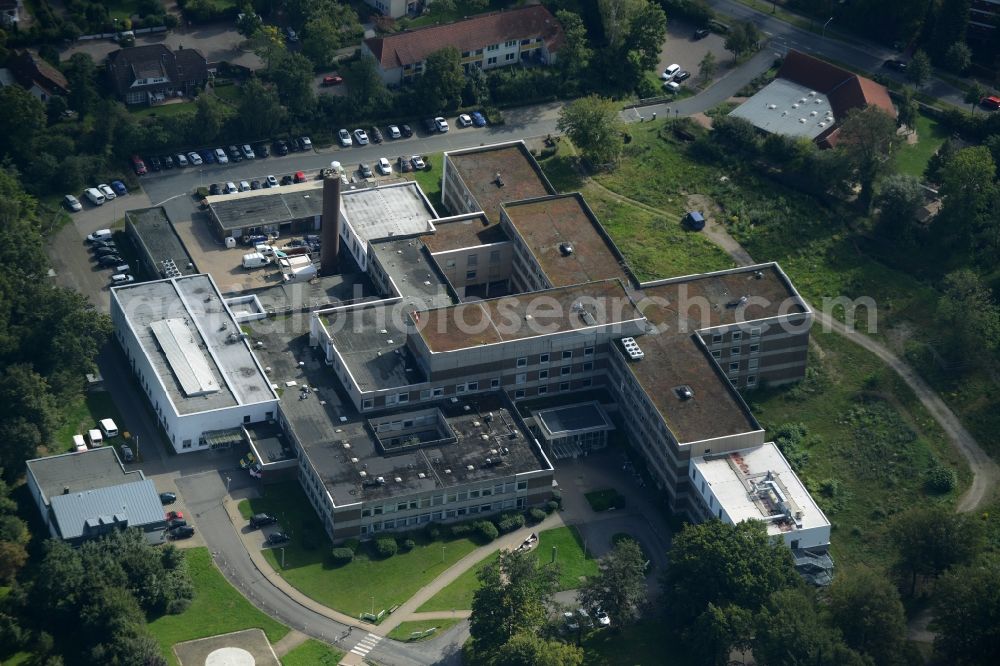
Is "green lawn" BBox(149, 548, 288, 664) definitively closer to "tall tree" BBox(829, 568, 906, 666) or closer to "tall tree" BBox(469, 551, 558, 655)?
"tall tree" BBox(469, 551, 558, 655)

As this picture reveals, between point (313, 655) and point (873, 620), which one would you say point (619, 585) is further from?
point (313, 655)

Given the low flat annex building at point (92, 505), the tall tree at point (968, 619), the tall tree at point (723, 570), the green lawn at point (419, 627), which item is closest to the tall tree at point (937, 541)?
the tall tree at point (968, 619)

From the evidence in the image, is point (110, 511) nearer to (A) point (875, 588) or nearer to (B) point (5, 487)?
(B) point (5, 487)

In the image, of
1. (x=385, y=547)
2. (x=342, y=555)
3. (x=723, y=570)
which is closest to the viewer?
(x=723, y=570)

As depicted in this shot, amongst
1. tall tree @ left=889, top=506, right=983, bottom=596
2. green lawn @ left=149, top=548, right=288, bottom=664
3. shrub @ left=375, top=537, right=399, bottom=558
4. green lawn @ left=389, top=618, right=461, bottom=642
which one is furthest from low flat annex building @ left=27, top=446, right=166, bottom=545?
tall tree @ left=889, top=506, right=983, bottom=596

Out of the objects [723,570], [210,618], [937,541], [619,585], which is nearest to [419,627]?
[619,585]

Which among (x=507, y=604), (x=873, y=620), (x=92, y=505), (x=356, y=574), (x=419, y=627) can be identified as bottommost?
(x=419, y=627)
